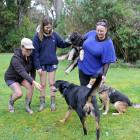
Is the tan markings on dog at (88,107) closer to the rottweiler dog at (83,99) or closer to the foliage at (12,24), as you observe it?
the rottweiler dog at (83,99)

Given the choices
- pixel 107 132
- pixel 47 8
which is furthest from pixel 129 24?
pixel 47 8

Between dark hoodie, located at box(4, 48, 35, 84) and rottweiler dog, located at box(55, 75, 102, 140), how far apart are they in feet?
2.61

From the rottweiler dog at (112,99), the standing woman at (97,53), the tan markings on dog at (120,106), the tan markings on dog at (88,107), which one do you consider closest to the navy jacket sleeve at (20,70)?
the standing woman at (97,53)

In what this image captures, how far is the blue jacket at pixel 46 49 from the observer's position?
340 inches

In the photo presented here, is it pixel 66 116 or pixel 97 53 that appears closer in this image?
pixel 97 53

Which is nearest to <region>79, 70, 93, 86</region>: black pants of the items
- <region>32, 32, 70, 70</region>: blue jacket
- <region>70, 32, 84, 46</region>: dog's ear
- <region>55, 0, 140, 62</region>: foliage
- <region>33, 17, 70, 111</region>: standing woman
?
<region>70, 32, 84, 46</region>: dog's ear

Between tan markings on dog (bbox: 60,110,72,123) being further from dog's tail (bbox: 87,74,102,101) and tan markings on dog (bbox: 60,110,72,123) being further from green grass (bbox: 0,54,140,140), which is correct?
dog's tail (bbox: 87,74,102,101)

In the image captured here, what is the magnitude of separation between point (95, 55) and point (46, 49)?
145cm

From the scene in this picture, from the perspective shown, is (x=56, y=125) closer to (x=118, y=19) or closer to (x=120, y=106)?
(x=120, y=106)

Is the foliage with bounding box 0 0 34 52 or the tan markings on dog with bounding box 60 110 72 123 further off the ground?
the tan markings on dog with bounding box 60 110 72 123

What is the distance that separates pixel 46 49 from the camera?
28.7 ft

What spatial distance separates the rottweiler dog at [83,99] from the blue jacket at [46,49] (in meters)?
0.93

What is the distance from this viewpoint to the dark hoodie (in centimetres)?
823

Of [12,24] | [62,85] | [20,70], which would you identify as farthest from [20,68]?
[12,24]
